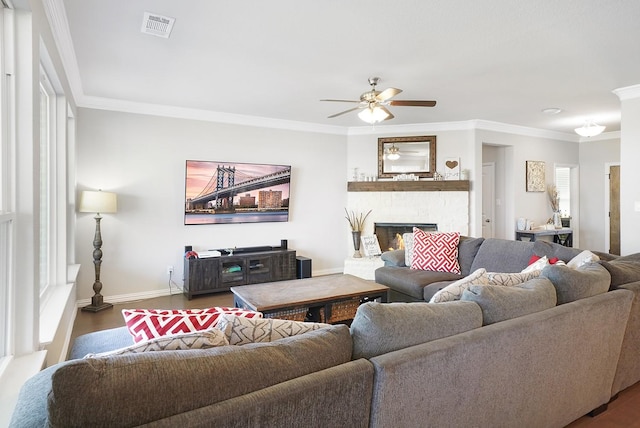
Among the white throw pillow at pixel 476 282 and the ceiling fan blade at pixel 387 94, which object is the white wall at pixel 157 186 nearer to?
the ceiling fan blade at pixel 387 94

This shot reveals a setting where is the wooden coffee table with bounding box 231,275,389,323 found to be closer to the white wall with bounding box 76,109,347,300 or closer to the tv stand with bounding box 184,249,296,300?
the tv stand with bounding box 184,249,296,300

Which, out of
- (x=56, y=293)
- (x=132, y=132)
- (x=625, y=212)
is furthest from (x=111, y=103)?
(x=625, y=212)

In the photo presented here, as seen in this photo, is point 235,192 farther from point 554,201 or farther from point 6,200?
point 554,201

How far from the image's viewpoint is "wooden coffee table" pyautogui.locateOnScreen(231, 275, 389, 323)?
275 centimetres

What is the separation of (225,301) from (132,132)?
96.7 inches

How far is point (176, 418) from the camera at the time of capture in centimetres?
87

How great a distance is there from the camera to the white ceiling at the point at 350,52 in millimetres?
2449

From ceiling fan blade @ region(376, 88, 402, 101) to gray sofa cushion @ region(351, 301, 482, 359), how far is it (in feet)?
7.16

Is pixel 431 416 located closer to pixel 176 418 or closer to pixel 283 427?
pixel 283 427

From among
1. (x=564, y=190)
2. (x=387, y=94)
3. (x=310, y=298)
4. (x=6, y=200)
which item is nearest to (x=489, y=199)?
(x=564, y=190)

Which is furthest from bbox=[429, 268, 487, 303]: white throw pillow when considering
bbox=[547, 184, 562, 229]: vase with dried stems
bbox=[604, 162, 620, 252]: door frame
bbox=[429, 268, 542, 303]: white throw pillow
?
bbox=[604, 162, 620, 252]: door frame

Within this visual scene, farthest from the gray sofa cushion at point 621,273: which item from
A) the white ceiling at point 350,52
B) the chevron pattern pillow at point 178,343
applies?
the chevron pattern pillow at point 178,343

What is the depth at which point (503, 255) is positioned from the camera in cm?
362

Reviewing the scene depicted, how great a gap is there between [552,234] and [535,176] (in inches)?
41.9
